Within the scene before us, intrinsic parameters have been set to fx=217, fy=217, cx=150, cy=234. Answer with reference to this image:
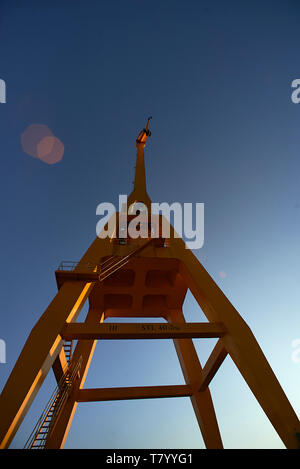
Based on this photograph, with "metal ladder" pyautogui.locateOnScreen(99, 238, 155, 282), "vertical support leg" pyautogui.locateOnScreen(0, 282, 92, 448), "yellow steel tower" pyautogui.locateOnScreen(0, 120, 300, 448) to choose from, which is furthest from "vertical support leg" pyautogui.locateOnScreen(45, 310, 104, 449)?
"metal ladder" pyautogui.locateOnScreen(99, 238, 155, 282)

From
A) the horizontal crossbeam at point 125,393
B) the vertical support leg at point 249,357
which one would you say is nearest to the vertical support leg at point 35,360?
the horizontal crossbeam at point 125,393

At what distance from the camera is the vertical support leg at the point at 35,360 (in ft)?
12.9

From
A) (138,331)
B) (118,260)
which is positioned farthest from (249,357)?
(118,260)

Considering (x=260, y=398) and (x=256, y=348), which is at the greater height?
(x=256, y=348)

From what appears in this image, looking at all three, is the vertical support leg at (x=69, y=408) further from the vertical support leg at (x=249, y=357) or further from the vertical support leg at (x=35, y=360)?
the vertical support leg at (x=249, y=357)

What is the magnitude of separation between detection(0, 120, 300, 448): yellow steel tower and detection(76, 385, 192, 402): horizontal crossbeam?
0.10ft

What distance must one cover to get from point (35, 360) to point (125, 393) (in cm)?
458

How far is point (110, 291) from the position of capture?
1073cm

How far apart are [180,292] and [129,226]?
4.47 meters

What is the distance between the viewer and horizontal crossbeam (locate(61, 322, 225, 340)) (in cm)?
551

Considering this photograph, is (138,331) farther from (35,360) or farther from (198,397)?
(198,397)

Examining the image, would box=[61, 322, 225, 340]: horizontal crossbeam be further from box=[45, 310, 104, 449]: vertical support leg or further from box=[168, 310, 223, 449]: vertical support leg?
box=[168, 310, 223, 449]: vertical support leg
